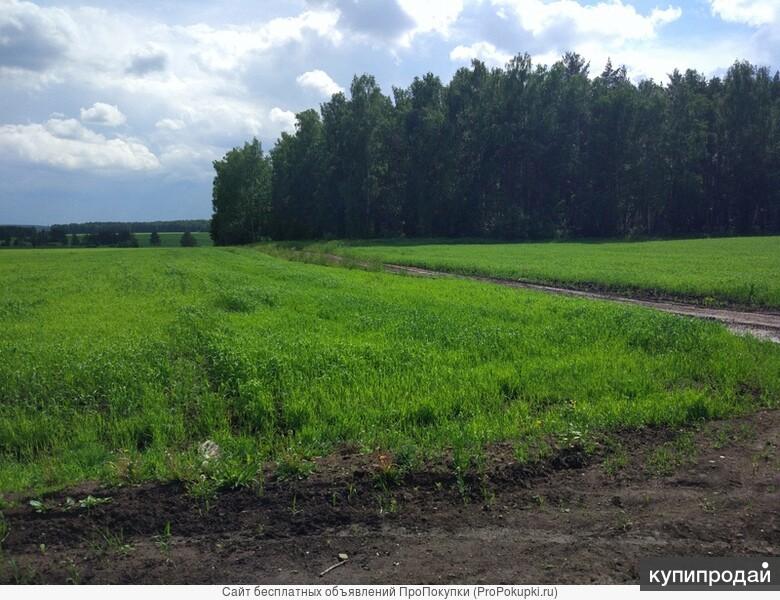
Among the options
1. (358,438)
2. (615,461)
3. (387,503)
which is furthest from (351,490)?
(615,461)

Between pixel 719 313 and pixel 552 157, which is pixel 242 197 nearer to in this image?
pixel 552 157

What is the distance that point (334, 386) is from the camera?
845 centimetres

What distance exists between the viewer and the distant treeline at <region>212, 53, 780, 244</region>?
260 ft

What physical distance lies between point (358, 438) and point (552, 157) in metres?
82.0

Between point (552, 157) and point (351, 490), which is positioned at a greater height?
point (552, 157)

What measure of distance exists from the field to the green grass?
4cm

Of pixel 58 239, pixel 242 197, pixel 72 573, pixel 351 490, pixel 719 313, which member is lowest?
pixel 72 573

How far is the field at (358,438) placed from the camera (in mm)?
4902

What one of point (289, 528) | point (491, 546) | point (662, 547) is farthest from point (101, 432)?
point (662, 547)

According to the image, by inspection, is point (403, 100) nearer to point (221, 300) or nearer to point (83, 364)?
point (221, 300)

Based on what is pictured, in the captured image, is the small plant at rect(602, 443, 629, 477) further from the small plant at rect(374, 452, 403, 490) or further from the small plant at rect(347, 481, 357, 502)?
the small plant at rect(347, 481, 357, 502)

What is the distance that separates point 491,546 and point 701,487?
2.33 m

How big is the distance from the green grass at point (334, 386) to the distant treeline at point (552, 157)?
6825cm

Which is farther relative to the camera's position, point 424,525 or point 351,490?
point 351,490
